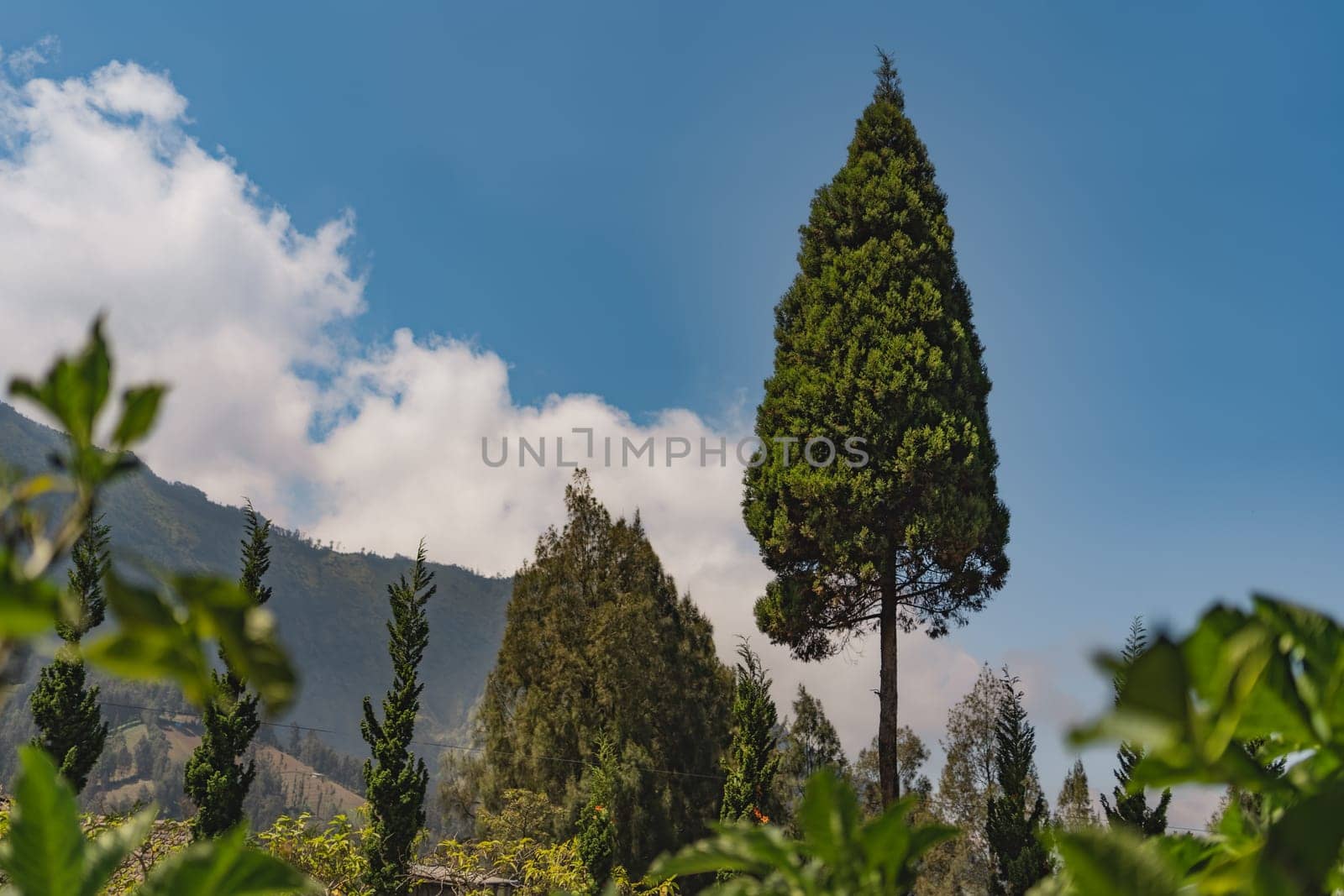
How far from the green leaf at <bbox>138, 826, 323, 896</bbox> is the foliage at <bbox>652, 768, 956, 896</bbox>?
0.71 feet

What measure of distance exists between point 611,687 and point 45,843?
17.1m

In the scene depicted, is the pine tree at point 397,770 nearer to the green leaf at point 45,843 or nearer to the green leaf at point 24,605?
the green leaf at point 45,843

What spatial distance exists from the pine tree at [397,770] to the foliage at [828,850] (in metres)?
9.74

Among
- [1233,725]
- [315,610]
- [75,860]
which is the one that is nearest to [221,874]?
[75,860]

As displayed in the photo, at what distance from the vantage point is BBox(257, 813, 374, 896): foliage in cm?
850

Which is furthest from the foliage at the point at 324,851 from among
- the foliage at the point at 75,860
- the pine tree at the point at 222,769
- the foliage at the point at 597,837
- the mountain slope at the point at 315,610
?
the mountain slope at the point at 315,610

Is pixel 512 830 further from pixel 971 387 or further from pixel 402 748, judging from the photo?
pixel 971 387

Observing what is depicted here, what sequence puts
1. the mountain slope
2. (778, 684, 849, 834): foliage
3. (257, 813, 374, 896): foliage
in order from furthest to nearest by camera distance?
the mountain slope, (778, 684, 849, 834): foliage, (257, 813, 374, 896): foliage

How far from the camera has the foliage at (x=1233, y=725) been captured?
0.28 metres

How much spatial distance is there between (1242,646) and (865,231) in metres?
12.7

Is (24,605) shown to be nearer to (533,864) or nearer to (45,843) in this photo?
(45,843)

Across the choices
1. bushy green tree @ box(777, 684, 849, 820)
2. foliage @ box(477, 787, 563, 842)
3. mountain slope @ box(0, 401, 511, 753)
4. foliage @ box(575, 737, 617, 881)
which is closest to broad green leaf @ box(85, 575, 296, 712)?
foliage @ box(575, 737, 617, 881)

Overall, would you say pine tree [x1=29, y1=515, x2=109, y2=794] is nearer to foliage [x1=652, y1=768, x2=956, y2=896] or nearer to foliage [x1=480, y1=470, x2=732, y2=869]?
foliage [x1=480, y1=470, x2=732, y2=869]

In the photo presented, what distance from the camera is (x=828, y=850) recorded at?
0.47 meters
